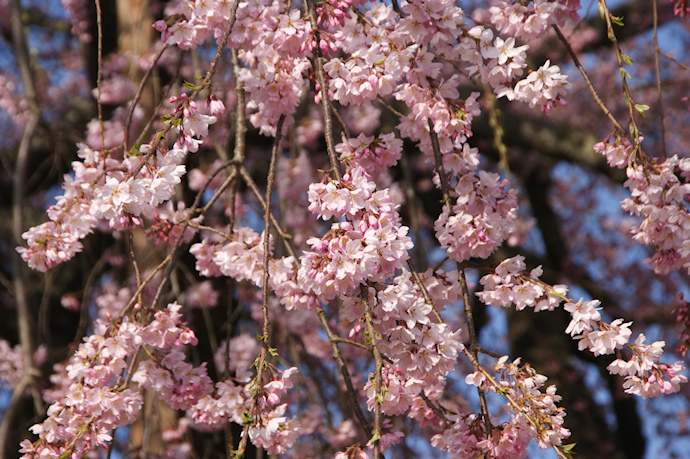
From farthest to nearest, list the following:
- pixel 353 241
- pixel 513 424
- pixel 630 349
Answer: pixel 630 349 < pixel 513 424 < pixel 353 241

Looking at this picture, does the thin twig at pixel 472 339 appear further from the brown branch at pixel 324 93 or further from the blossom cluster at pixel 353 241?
the brown branch at pixel 324 93

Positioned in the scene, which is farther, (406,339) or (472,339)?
(472,339)

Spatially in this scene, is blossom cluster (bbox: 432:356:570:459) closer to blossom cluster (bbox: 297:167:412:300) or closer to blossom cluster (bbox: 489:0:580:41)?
blossom cluster (bbox: 297:167:412:300)

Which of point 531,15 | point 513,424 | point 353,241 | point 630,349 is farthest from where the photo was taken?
point 531,15

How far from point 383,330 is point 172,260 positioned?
2.04 ft

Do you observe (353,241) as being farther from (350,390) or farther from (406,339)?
(350,390)

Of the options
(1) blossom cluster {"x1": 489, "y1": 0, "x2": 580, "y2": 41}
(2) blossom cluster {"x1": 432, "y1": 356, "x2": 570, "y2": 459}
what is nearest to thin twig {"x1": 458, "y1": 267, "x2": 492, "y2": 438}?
(2) blossom cluster {"x1": 432, "y1": 356, "x2": 570, "y2": 459}

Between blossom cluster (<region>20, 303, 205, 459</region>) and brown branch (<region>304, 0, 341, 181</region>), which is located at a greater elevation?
brown branch (<region>304, 0, 341, 181</region>)

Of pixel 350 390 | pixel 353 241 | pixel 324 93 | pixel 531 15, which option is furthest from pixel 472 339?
pixel 531 15

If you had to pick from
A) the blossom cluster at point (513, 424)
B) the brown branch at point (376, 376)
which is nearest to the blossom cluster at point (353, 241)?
the brown branch at point (376, 376)

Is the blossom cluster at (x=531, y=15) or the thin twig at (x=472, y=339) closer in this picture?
the thin twig at (x=472, y=339)

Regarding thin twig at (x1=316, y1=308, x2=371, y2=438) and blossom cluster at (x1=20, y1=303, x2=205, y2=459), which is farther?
blossom cluster at (x1=20, y1=303, x2=205, y2=459)

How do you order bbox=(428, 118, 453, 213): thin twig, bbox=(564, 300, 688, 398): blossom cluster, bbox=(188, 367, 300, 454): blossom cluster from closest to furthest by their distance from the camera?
1. bbox=(188, 367, 300, 454): blossom cluster
2. bbox=(564, 300, 688, 398): blossom cluster
3. bbox=(428, 118, 453, 213): thin twig

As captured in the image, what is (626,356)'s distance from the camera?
62.1 inches
